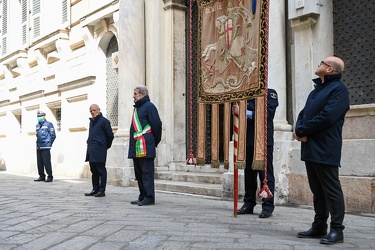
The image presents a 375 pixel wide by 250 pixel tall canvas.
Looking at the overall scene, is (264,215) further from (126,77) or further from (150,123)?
(126,77)

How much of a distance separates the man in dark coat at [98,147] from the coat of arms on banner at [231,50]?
279 cm

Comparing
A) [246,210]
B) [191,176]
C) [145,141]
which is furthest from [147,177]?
[191,176]

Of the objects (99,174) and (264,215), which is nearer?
(264,215)

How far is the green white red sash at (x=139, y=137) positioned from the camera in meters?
7.86

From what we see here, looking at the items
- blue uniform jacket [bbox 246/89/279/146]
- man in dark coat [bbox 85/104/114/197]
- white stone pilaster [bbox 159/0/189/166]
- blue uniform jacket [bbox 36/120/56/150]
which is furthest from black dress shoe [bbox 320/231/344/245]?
blue uniform jacket [bbox 36/120/56/150]

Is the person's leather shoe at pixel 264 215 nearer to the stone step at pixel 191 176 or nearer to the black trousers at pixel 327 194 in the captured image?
the black trousers at pixel 327 194

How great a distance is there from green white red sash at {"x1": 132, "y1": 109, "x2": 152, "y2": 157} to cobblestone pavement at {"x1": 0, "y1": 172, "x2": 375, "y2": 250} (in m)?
0.79

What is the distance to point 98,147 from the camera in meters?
9.25

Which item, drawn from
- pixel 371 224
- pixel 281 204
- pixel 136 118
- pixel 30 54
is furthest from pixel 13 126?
pixel 371 224

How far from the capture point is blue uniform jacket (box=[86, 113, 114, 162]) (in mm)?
9234

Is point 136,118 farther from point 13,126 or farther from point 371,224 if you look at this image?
point 13,126

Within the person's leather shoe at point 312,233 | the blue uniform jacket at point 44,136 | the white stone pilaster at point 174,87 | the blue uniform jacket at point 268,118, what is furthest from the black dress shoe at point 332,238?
the blue uniform jacket at point 44,136

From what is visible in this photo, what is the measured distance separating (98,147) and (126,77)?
280cm

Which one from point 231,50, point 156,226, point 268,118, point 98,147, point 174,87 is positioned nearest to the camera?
point 156,226
